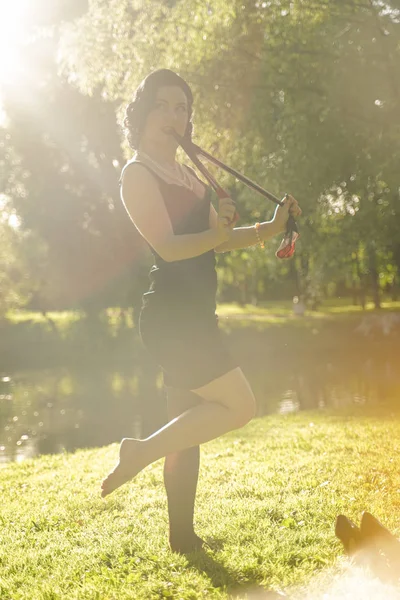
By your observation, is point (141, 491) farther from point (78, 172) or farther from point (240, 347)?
point (78, 172)

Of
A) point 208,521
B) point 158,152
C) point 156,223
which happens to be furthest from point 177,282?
point 208,521

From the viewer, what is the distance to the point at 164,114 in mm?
3885

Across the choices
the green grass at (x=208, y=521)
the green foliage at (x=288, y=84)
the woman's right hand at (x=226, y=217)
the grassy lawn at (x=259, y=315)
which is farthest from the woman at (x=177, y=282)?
the grassy lawn at (x=259, y=315)

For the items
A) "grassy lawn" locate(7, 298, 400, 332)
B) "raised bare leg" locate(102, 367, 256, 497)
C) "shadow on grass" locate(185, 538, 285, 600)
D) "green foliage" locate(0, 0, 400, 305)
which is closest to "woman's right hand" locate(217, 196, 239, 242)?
"raised bare leg" locate(102, 367, 256, 497)

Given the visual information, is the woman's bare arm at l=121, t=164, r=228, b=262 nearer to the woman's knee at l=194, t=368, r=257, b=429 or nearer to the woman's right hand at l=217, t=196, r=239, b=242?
the woman's right hand at l=217, t=196, r=239, b=242

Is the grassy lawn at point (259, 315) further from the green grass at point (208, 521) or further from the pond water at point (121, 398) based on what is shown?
the green grass at point (208, 521)

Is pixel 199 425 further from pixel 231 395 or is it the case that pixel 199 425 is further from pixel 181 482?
pixel 181 482

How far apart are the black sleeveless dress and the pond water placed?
7443mm

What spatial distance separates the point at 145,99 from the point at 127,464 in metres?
1.94

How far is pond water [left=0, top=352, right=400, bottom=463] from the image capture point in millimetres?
12453

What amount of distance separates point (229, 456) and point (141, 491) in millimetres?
2041

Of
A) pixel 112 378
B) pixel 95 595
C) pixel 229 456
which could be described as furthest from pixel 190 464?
pixel 112 378

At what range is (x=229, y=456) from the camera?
26.6 feet

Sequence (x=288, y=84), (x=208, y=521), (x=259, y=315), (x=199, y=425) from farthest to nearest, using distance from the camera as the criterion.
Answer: (x=259, y=315) < (x=288, y=84) < (x=208, y=521) < (x=199, y=425)
